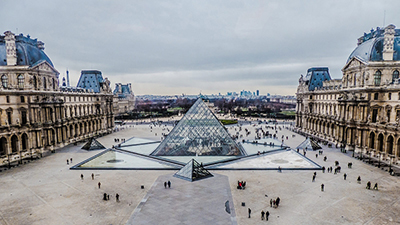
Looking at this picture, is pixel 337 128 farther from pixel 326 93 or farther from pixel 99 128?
pixel 99 128

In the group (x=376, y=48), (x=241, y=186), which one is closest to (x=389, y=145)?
(x=376, y=48)

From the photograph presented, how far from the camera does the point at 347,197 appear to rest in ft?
64.2

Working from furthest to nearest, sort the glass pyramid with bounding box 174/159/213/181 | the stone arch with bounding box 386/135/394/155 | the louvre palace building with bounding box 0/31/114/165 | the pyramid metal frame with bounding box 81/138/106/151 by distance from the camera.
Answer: the pyramid metal frame with bounding box 81/138/106/151, the louvre palace building with bounding box 0/31/114/165, the stone arch with bounding box 386/135/394/155, the glass pyramid with bounding box 174/159/213/181

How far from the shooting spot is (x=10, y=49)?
3316 cm

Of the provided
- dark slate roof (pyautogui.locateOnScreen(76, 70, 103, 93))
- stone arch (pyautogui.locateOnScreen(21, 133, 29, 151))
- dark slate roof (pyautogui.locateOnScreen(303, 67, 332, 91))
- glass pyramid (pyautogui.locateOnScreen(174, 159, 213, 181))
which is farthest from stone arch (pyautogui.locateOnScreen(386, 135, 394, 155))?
dark slate roof (pyautogui.locateOnScreen(76, 70, 103, 93))

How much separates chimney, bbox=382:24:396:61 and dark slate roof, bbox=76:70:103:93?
5242cm

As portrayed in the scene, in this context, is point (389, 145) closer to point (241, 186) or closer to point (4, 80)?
point (241, 186)

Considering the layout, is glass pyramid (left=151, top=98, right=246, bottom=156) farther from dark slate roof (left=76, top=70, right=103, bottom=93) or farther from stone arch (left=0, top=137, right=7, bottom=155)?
dark slate roof (left=76, top=70, right=103, bottom=93)

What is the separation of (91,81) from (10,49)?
22.4 metres

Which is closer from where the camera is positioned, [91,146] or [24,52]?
[24,52]

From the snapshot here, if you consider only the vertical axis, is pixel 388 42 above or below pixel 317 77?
above

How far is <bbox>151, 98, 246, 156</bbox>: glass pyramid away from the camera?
32188 millimetres

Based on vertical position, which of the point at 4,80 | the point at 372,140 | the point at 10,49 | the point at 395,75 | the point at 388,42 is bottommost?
the point at 372,140

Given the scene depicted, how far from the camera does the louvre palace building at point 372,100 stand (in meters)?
30.7
